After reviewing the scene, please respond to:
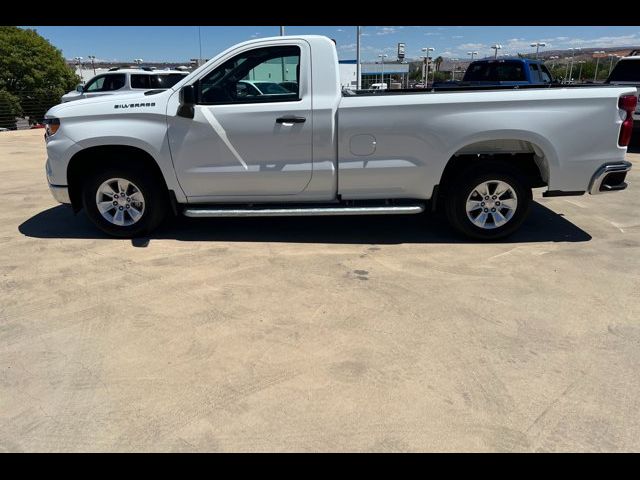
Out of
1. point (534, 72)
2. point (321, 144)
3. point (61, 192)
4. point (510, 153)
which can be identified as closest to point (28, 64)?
point (534, 72)

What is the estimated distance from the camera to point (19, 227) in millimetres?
6004

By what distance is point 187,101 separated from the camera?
4805 millimetres

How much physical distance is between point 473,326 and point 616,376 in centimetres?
91

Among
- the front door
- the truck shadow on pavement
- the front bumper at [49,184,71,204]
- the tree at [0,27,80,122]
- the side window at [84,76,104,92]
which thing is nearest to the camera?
the front door

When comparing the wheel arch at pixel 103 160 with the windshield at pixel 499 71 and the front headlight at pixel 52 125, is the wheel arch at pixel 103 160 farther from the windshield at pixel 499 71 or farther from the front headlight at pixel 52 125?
the windshield at pixel 499 71

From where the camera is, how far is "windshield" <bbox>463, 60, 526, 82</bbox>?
43.8 feet

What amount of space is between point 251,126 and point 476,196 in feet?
7.84

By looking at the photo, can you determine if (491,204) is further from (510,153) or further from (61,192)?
(61,192)

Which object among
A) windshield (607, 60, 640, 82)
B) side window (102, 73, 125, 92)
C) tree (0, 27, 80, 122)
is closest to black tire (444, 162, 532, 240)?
windshield (607, 60, 640, 82)

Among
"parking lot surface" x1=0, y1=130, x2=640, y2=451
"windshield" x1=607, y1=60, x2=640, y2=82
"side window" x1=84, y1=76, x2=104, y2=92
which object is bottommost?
"parking lot surface" x1=0, y1=130, x2=640, y2=451

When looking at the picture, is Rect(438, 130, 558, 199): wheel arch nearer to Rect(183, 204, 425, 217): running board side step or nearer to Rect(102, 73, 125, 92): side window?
Rect(183, 204, 425, 217): running board side step

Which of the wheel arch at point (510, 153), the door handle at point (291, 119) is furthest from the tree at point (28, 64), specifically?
the wheel arch at point (510, 153)

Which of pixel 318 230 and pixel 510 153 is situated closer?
pixel 510 153

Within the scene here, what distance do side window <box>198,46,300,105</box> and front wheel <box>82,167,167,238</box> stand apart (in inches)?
42.7
